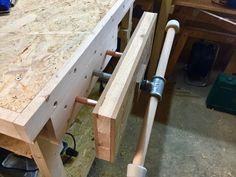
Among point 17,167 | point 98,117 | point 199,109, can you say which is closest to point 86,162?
point 17,167

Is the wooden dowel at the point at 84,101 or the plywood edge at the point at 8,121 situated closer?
the plywood edge at the point at 8,121

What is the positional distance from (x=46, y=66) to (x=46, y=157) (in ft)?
0.72

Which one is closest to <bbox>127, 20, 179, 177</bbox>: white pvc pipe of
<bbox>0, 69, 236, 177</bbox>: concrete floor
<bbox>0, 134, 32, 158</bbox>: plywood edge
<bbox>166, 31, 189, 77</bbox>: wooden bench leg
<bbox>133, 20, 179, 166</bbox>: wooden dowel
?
<bbox>133, 20, 179, 166</bbox>: wooden dowel

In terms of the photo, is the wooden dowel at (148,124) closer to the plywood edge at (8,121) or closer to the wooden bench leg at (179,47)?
the plywood edge at (8,121)

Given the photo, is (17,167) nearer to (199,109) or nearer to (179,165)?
(179,165)

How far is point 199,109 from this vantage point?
152 cm

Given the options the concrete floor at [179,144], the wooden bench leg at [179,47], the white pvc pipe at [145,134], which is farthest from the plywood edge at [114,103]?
the wooden bench leg at [179,47]

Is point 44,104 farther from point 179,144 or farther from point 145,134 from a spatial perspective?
point 179,144

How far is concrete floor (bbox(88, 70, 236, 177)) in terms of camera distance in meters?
1.18

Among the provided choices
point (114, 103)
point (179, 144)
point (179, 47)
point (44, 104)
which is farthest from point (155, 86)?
point (179, 47)

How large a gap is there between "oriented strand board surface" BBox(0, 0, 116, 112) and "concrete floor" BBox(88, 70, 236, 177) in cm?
82

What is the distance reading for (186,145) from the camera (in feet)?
4.26

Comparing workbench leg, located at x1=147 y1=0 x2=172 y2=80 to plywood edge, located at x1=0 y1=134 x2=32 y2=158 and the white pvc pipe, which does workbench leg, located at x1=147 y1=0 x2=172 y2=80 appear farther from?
plywood edge, located at x1=0 y1=134 x2=32 y2=158

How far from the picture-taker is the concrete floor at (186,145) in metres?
1.18
